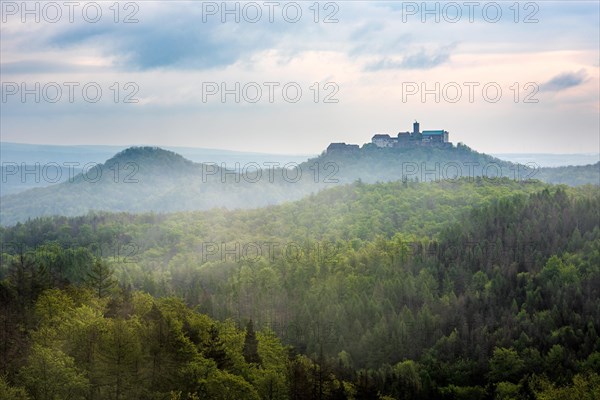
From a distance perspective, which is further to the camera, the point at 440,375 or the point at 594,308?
the point at 594,308

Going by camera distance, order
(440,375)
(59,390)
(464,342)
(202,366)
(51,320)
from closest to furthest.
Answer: (59,390) < (202,366) < (51,320) < (440,375) < (464,342)

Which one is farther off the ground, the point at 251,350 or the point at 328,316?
the point at 251,350

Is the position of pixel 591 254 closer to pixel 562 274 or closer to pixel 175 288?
pixel 562 274

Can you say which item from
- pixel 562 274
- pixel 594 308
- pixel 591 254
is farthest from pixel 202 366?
pixel 591 254

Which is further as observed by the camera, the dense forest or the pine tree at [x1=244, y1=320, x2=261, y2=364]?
the pine tree at [x1=244, y1=320, x2=261, y2=364]

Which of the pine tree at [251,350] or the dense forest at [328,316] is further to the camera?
the pine tree at [251,350]

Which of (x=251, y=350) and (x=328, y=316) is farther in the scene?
(x=328, y=316)

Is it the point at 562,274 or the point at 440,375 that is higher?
the point at 562,274

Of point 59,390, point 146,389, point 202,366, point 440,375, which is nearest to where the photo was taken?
point 59,390
